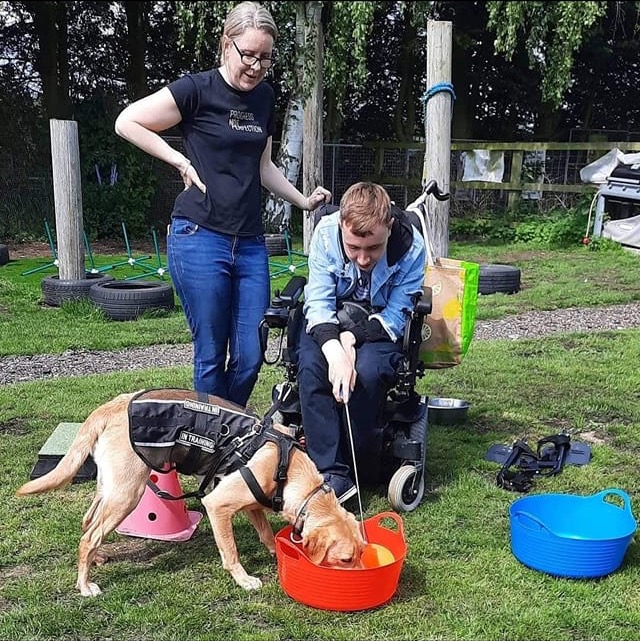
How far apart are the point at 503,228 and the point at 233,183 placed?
1145cm

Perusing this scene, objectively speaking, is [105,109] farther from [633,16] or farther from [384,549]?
[384,549]

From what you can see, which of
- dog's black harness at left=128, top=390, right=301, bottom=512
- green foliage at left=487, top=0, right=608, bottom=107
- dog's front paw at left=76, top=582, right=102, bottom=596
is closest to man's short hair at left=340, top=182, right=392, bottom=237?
dog's black harness at left=128, top=390, right=301, bottom=512

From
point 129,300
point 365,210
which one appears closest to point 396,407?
point 365,210

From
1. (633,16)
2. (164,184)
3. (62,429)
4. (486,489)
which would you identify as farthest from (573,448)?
(633,16)

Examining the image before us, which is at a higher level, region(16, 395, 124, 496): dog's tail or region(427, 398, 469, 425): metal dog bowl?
region(16, 395, 124, 496): dog's tail

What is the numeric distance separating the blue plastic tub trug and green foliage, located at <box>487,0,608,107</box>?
1046 centimetres

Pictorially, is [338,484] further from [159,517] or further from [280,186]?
[280,186]

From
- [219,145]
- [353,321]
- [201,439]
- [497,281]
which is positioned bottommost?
[497,281]

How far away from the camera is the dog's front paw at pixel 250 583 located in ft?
9.20

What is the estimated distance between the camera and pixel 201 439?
9.27 feet

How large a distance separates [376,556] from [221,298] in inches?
52.5

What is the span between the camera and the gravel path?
5789mm

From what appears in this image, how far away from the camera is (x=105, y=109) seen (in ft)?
48.4

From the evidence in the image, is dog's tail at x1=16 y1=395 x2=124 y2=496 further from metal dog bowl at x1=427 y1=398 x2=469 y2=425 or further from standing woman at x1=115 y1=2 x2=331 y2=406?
metal dog bowl at x1=427 y1=398 x2=469 y2=425
